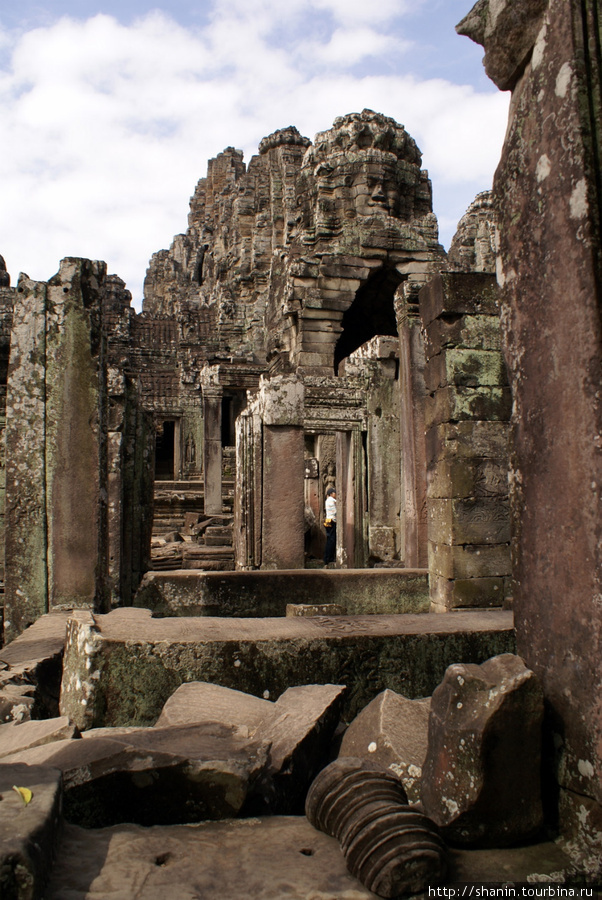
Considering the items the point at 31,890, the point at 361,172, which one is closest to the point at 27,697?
the point at 31,890

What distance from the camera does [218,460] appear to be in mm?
17562

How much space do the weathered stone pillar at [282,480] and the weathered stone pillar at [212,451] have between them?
29.9 feet

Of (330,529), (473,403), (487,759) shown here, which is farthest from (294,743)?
(330,529)

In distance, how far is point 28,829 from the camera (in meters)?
1.71

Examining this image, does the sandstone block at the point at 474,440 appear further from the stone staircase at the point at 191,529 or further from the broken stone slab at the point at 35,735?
the broken stone slab at the point at 35,735

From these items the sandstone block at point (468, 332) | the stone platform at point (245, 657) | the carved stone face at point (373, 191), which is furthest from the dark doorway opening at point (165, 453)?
the stone platform at point (245, 657)

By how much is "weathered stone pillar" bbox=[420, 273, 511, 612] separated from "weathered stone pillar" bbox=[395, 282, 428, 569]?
172 cm

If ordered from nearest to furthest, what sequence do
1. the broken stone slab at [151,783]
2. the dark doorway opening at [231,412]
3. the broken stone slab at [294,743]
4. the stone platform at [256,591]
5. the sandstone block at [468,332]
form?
the broken stone slab at [151,783] < the broken stone slab at [294,743] < the stone platform at [256,591] < the sandstone block at [468,332] < the dark doorway opening at [231,412]

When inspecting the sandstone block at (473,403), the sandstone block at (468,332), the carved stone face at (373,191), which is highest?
the carved stone face at (373,191)

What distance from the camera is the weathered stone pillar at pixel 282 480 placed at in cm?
804

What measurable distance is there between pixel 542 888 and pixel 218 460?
15939 mm

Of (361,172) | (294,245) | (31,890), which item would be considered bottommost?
(31,890)

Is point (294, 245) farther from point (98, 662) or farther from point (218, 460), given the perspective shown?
point (98, 662)

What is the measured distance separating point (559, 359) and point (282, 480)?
238 inches
